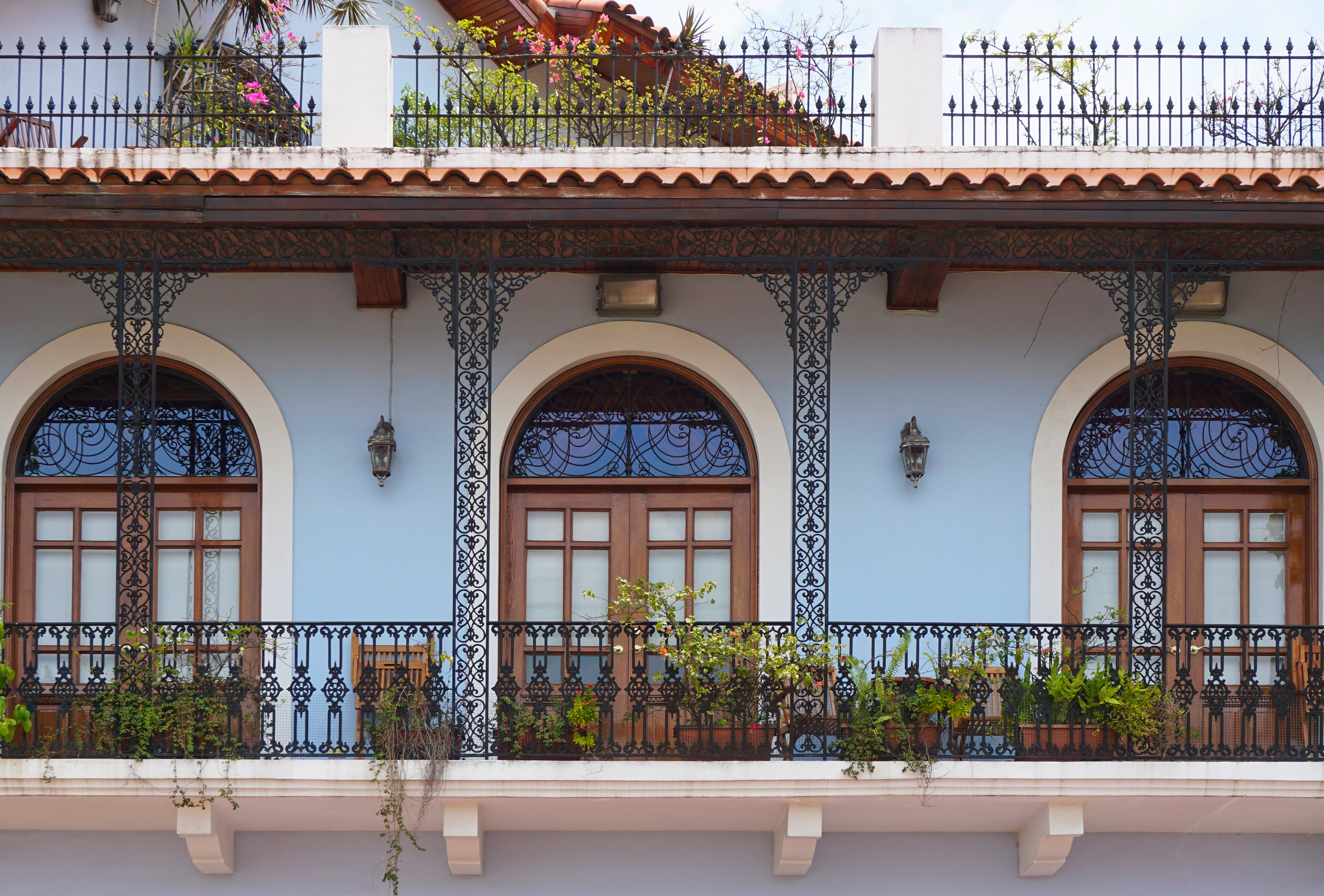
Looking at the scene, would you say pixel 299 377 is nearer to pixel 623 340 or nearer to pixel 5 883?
pixel 623 340

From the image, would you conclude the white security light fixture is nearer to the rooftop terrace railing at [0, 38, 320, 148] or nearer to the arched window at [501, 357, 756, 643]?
the arched window at [501, 357, 756, 643]

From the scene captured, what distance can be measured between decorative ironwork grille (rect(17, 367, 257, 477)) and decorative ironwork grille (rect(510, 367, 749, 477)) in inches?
75.2

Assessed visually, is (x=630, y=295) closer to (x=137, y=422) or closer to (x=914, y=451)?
(x=914, y=451)

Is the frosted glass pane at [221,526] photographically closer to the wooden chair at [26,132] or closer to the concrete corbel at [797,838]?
the wooden chair at [26,132]

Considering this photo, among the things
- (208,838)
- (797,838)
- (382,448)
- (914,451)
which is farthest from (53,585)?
(914,451)

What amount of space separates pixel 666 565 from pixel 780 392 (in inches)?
54.2

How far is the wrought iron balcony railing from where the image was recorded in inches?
285

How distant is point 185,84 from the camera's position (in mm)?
10023

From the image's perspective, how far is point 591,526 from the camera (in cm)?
855

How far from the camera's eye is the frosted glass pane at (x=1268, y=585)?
8477 mm

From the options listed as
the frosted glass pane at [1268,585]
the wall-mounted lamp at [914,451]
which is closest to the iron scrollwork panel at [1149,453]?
the frosted glass pane at [1268,585]

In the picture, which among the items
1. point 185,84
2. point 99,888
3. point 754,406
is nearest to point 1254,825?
point 754,406

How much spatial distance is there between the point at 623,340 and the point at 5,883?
519cm

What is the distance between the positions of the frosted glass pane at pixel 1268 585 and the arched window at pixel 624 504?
3325 millimetres
